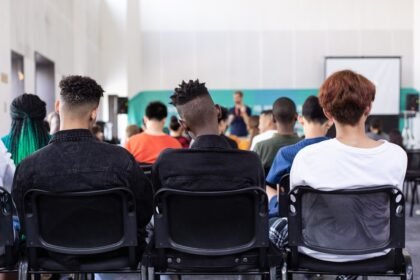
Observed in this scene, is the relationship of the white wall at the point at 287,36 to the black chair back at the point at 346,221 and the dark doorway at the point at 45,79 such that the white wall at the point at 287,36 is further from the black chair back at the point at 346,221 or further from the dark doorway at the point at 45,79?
the black chair back at the point at 346,221

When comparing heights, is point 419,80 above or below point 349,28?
below

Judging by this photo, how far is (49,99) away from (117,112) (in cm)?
276

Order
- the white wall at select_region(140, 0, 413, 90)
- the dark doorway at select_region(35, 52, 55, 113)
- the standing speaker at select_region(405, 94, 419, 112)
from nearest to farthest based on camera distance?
the dark doorway at select_region(35, 52, 55, 113) → the standing speaker at select_region(405, 94, 419, 112) → the white wall at select_region(140, 0, 413, 90)

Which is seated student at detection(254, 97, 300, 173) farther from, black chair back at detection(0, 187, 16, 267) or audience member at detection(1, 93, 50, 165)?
black chair back at detection(0, 187, 16, 267)

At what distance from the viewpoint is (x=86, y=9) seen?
1179 cm

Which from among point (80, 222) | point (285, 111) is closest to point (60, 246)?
point (80, 222)

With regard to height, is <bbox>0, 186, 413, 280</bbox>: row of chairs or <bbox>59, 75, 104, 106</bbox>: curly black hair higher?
<bbox>59, 75, 104, 106</bbox>: curly black hair

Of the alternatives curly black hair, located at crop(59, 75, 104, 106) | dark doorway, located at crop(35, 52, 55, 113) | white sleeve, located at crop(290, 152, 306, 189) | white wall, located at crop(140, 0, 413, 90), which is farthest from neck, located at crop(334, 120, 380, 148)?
white wall, located at crop(140, 0, 413, 90)

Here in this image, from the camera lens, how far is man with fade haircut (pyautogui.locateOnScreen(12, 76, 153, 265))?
2.03 meters

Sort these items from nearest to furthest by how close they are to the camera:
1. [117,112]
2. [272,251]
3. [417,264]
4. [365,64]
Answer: [272,251]
[417,264]
[117,112]
[365,64]

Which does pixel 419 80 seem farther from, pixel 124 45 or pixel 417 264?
pixel 417 264

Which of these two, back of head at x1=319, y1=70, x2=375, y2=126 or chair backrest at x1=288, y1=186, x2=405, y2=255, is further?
back of head at x1=319, y1=70, x2=375, y2=126

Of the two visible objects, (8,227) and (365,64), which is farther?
(365,64)

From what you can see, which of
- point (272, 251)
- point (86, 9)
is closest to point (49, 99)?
point (86, 9)
